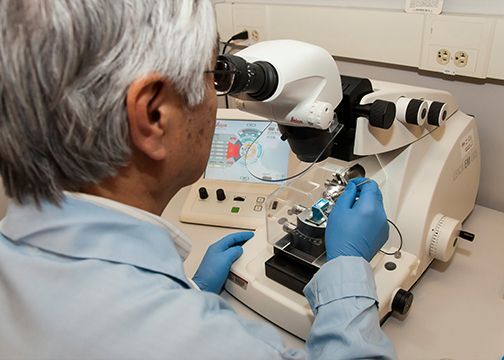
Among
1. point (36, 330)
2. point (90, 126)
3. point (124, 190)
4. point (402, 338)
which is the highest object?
point (90, 126)

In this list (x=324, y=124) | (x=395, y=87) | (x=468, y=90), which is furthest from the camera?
(x=468, y=90)

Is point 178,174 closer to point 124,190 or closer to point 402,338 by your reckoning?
point 124,190

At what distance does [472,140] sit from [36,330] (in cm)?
104

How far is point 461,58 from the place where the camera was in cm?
118

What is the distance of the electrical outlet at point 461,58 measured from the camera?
117cm

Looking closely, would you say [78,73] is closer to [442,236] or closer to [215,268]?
[215,268]

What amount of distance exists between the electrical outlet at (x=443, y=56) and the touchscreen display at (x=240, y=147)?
0.48m

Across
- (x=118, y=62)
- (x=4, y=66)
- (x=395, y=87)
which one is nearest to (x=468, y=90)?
(x=395, y=87)

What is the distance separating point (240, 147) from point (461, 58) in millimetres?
670

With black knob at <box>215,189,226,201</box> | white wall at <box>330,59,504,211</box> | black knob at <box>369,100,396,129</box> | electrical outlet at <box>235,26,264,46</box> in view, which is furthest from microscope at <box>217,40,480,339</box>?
electrical outlet at <box>235,26,264,46</box>

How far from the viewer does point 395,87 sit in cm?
100

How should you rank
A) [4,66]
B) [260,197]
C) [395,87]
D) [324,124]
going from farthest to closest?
[260,197], [395,87], [324,124], [4,66]

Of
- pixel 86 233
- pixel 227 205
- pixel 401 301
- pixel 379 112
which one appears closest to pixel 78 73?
pixel 86 233

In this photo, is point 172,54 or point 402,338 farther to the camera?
point 402,338
